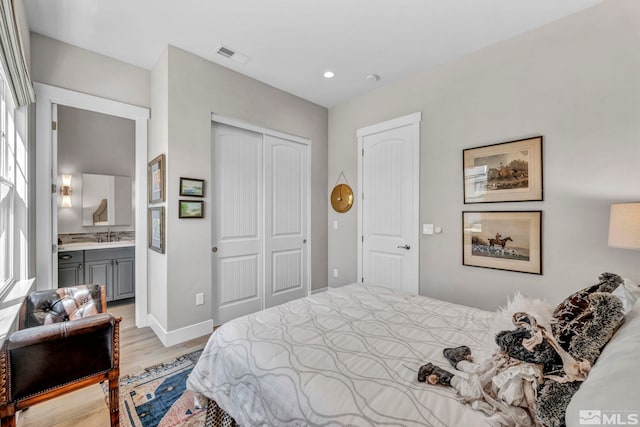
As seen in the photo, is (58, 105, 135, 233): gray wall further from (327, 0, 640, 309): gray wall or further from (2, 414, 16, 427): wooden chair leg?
(327, 0, 640, 309): gray wall

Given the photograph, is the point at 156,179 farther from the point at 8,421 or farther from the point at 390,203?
the point at 390,203

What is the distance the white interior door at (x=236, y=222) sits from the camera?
3.12 metres

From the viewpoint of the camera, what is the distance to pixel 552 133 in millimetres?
2324

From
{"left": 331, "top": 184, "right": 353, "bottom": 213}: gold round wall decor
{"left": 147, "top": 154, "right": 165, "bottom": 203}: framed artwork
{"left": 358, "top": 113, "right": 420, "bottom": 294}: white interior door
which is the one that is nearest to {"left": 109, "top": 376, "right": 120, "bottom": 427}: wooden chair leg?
{"left": 147, "top": 154, "right": 165, "bottom": 203}: framed artwork

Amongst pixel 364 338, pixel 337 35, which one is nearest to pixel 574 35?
pixel 337 35

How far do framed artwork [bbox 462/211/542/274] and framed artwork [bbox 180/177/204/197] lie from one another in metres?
2.63

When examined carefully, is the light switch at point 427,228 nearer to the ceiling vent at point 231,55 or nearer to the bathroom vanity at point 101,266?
the ceiling vent at point 231,55

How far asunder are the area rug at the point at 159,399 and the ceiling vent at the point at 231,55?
2.86m

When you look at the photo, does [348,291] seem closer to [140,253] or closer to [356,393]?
[356,393]

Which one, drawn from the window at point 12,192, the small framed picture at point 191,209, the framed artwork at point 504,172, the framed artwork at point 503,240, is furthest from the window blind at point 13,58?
the framed artwork at point 503,240

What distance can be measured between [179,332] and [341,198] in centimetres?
247

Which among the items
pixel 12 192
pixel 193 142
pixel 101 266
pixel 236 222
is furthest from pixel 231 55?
pixel 101 266

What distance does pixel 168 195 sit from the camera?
2.67m

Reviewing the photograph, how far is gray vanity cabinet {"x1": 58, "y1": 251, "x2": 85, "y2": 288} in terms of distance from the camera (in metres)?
3.50
